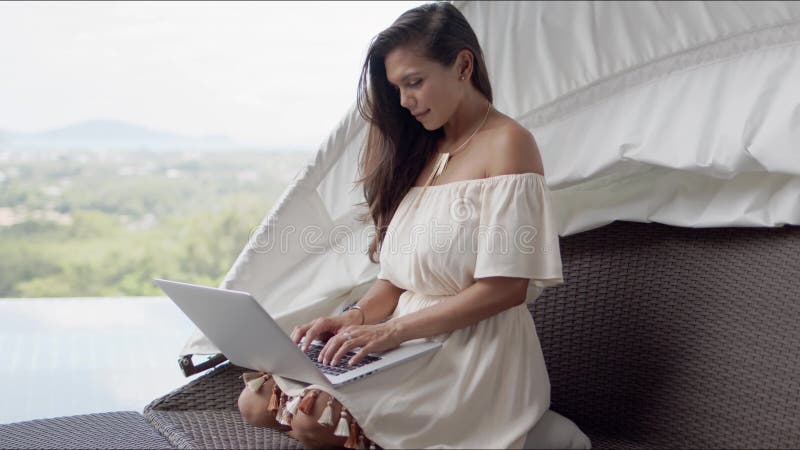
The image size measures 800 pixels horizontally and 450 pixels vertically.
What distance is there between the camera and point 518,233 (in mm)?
1729

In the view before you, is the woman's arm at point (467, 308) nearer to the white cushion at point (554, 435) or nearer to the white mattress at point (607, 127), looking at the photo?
the white cushion at point (554, 435)

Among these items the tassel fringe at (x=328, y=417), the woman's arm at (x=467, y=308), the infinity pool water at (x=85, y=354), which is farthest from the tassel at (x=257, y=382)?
the infinity pool water at (x=85, y=354)

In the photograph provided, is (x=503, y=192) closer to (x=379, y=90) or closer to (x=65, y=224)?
(x=379, y=90)

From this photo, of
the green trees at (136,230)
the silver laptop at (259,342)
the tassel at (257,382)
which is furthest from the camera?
the green trees at (136,230)

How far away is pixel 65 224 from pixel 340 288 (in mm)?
4556

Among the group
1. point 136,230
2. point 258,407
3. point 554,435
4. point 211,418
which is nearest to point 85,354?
point 211,418

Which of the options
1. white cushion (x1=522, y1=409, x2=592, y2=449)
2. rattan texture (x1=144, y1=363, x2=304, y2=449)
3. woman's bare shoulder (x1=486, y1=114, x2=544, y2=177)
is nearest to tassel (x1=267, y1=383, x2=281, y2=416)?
rattan texture (x1=144, y1=363, x2=304, y2=449)

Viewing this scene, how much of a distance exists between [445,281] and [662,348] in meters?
0.58

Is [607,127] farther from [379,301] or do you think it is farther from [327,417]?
[327,417]

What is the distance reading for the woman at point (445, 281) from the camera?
5.57 feet

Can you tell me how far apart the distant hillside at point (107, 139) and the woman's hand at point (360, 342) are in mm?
4548

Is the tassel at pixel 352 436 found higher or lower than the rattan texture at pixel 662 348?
higher

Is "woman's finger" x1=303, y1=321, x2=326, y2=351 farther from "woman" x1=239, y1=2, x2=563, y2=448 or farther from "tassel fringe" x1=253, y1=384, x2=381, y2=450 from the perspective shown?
"tassel fringe" x1=253, y1=384, x2=381, y2=450

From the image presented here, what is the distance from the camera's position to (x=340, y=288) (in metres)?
2.28
